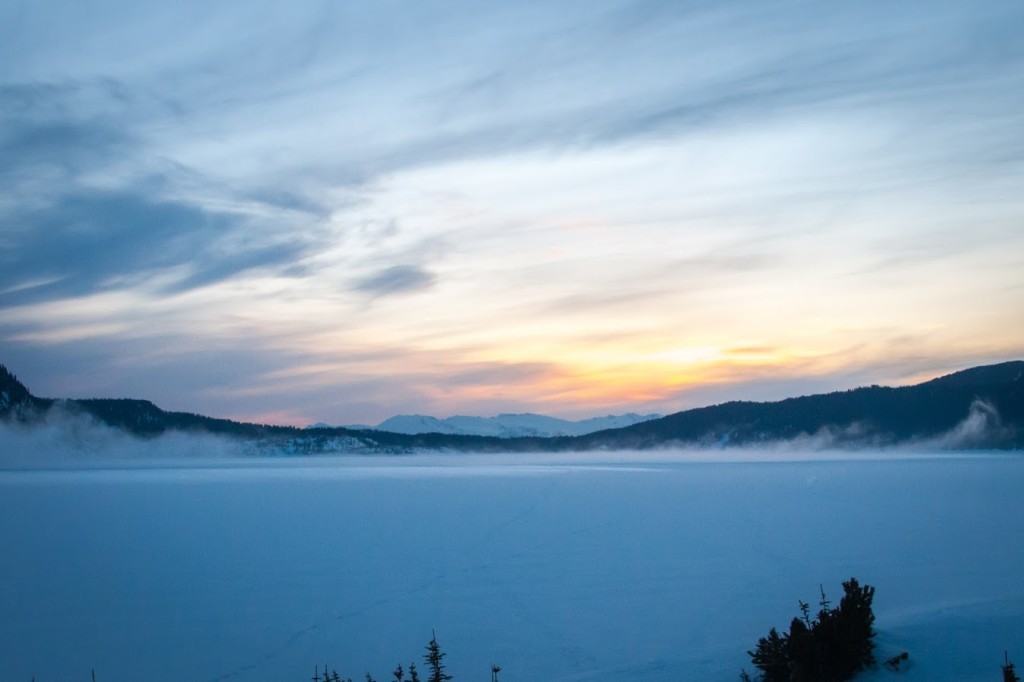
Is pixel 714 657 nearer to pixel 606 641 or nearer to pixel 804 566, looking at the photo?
pixel 606 641

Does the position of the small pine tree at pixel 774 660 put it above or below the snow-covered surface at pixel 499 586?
above

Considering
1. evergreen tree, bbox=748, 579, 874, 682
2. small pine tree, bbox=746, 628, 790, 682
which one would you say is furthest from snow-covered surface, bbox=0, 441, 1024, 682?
small pine tree, bbox=746, 628, 790, 682

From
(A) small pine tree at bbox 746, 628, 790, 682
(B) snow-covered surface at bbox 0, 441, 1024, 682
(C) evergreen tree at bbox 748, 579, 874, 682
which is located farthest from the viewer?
(B) snow-covered surface at bbox 0, 441, 1024, 682

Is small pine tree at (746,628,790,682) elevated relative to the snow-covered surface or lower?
elevated

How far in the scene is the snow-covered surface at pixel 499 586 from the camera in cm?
1611

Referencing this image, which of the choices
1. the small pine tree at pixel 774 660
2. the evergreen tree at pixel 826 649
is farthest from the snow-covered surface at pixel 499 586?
the small pine tree at pixel 774 660

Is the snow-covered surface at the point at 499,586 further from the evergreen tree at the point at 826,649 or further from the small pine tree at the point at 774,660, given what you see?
the small pine tree at the point at 774,660

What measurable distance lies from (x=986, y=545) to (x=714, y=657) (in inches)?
666

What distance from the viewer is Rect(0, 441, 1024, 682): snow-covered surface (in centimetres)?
1611

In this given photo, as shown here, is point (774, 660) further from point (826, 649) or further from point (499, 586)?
point (499, 586)

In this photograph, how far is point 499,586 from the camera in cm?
2267

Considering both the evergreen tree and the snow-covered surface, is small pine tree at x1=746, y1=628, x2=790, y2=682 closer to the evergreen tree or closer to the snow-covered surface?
the evergreen tree

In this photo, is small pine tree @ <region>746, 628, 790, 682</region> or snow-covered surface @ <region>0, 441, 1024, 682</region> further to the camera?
snow-covered surface @ <region>0, 441, 1024, 682</region>

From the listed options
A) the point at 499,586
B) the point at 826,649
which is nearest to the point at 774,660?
the point at 826,649
